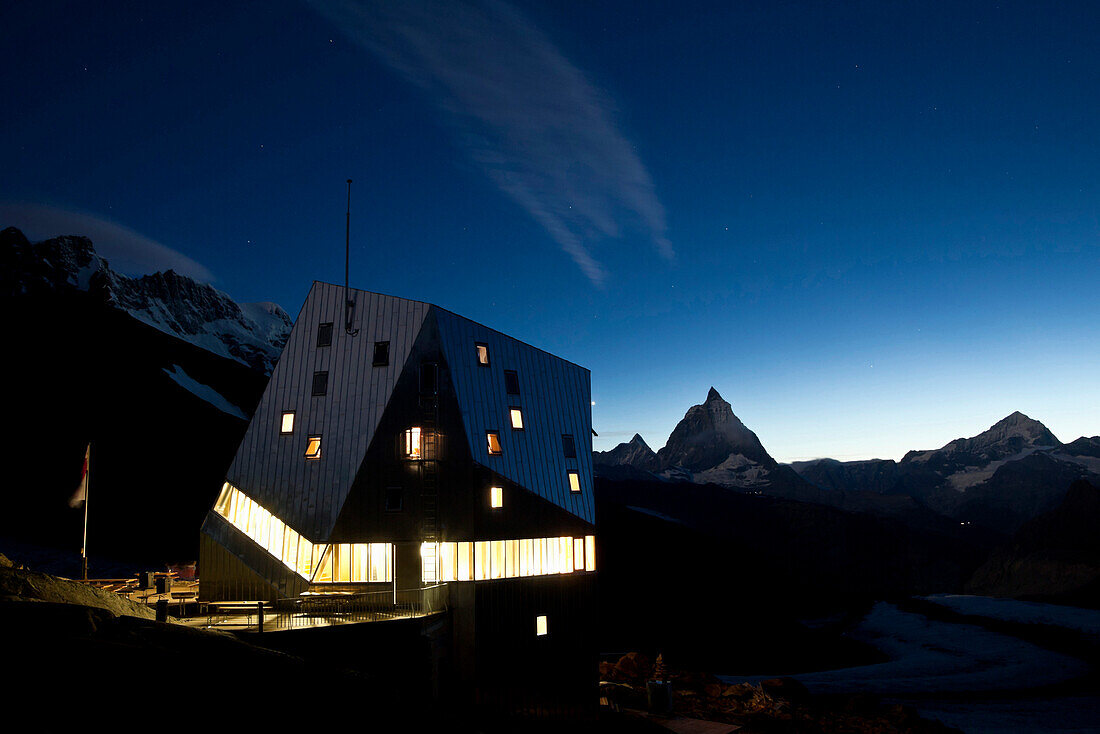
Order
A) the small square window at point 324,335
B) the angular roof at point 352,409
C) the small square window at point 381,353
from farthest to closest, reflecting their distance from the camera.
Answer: the small square window at point 324,335 < the small square window at point 381,353 < the angular roof at point 352,409

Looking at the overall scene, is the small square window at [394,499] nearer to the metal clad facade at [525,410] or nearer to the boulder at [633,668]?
the metal clad facade at [525,410]

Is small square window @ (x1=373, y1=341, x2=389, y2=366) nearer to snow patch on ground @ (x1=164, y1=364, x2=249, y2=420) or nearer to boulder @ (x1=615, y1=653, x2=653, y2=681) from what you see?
boulder @ (x1=615, y1=653, x2=653, y2=681)

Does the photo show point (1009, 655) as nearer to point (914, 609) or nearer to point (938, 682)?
point (938, 682)

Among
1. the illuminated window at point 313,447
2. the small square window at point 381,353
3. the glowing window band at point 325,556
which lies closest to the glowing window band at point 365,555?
the glowing window band at point 325,556

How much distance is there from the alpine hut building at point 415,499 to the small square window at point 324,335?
0.30 feet

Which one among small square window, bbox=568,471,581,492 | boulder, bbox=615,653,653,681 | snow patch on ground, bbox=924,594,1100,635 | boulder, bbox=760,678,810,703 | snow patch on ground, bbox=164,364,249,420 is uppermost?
snow patch on ground, bbox=164,364,249,420

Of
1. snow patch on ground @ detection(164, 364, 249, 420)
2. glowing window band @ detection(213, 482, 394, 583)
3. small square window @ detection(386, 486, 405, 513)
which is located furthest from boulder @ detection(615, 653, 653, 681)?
snow patch on ground @ detection(164, 364, 249, 420)

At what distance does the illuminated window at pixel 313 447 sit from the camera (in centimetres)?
3114

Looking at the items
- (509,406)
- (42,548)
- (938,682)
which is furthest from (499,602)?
(42,548)

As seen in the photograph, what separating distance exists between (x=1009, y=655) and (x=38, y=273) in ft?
652

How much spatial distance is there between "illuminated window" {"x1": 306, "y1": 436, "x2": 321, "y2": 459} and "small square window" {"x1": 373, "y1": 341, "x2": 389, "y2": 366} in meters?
4.18

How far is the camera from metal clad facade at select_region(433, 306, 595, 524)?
3177 cm

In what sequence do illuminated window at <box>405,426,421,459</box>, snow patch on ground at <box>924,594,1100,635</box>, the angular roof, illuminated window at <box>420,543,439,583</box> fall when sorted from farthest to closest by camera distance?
snow patch on ground at <box>924,594,1100,635</box> → the angular roof → illuminated window at <box>405,426,421,459</box> → illuminated window at <box>420,543,439,583</box>

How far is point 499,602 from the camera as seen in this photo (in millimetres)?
30172
